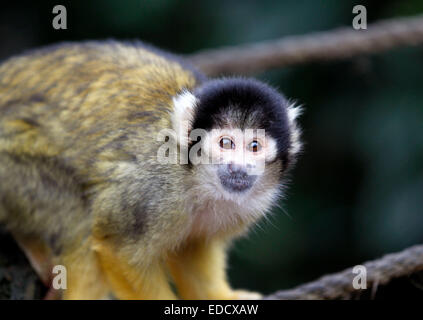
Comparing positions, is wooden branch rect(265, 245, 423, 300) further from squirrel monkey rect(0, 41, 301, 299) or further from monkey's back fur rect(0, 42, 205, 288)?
monkey's back fur rect(0, 42, 205, 288)

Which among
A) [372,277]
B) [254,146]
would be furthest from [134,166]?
[372,277]

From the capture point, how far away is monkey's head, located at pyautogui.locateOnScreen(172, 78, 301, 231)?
10.7ft

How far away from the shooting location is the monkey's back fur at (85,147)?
341 centimetres

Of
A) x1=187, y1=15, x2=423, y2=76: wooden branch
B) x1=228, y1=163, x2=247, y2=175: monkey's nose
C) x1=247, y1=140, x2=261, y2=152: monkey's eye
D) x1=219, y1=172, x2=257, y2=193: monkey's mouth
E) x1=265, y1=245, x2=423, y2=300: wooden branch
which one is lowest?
x1=265, y1=245, x2=423, y2=300: wooden branch

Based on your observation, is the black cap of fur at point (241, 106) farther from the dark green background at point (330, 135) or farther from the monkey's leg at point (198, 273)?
the dark green background at point (330, 135)

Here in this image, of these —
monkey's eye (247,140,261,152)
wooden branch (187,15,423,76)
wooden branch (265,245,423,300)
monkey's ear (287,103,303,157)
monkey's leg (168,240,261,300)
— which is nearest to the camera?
wooden branch (265,245,423,300)

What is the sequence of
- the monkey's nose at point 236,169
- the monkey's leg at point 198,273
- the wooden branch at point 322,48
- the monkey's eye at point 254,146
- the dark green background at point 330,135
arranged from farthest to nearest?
the dark green background at point 330,135 → the wooden branch at point 322,48 → the monkey's leg at point 198,273 → the monkey's eye at point 254,146 → the monkey's nose at point 236,169

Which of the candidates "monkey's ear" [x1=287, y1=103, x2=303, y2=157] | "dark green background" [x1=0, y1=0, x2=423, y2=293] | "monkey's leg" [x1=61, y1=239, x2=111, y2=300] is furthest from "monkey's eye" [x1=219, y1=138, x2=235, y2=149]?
"dark green background" [x1=0, y1=0, x2=423, y2=293]

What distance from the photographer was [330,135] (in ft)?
20.0

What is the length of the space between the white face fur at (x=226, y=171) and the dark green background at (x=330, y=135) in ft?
6.07

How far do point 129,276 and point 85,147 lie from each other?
924 mm

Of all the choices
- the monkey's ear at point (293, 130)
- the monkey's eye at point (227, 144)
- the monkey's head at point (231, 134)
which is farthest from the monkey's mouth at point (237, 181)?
the monkey's ear at point (293, 130)
